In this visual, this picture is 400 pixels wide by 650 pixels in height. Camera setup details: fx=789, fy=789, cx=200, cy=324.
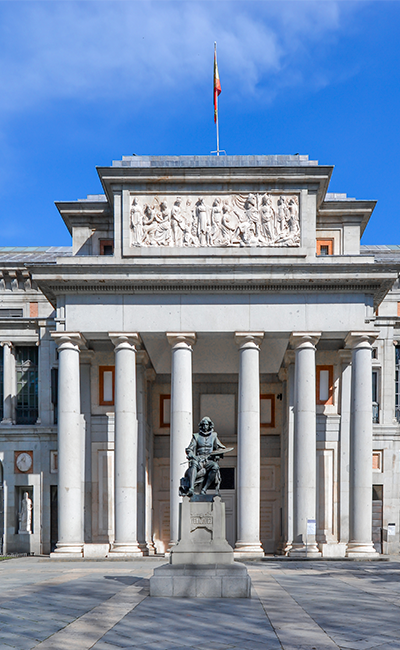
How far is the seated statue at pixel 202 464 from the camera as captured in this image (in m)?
23.4

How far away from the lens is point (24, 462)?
4966 cm

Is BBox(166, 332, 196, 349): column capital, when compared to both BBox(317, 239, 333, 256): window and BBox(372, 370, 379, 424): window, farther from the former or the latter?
BBox(372, 370, 379, 424): window

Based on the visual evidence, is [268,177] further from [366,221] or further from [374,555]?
[374,555]

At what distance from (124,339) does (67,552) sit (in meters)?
10.8

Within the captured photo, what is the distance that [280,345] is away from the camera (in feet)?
142

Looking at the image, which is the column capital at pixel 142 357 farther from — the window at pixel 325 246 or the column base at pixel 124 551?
the window at pixel 325 246

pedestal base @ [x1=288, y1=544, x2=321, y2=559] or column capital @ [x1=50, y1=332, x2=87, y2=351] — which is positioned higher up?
column capital @ [x1=50, y1=332, x2=87, y2=351]

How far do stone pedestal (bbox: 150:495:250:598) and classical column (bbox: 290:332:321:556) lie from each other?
16.5 m

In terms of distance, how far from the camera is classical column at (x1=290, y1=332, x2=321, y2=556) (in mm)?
38562

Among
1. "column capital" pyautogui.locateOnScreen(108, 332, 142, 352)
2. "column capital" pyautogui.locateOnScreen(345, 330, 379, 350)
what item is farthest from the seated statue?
"column capital" pyautogui.locateOnScreen(345, 330, 379, 350)

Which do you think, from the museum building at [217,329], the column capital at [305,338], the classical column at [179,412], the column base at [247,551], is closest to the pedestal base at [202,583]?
the column base at [247,551]

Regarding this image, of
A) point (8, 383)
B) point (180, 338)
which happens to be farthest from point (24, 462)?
point (180, 338)

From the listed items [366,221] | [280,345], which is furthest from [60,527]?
[366,221]

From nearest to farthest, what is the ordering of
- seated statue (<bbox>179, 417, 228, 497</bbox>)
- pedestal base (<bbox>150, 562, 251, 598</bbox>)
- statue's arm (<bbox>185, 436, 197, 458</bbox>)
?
pedestal base (<bbox>150, 562, 251, 598</bbox>) < seated statue (<bbox>179, 417, 228, 497</bbox>) < statue's arm (<bbox>185, 436, 197, 458</bbox>)
